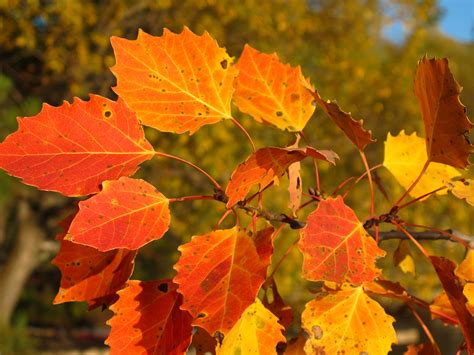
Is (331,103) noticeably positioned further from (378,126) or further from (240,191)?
(378,126)

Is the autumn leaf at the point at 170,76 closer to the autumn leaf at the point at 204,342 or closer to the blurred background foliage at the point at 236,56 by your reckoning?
the autumn leaf at the point at 204,342

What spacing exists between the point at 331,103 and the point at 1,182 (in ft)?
10.5

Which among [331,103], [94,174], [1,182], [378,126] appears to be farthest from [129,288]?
[378,126]

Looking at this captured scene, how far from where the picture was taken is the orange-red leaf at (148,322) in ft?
1.71

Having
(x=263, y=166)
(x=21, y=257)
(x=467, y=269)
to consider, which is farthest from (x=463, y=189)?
(x=21, y=257)

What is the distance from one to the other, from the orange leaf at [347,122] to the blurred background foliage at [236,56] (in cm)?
312

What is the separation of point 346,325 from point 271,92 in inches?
10.6

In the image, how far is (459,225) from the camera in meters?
5.11

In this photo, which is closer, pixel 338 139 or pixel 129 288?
pixel 129 288

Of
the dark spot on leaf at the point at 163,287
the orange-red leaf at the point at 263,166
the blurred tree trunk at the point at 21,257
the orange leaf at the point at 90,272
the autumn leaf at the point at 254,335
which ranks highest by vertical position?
the orange-red leaf at the point at 263,166

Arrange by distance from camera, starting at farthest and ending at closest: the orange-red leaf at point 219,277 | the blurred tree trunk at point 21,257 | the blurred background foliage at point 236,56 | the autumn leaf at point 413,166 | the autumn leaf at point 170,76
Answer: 1. the blurred tree trunk at point 21,257
2. the blurred background foliage at point 236,56
3. the autumn leaf at point 413,166
4. the autumn leaf at point 170,76
5. the orange-red leaf at point 219,277

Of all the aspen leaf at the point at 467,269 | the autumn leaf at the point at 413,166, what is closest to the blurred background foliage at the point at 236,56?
the autumn leaf at the point at 413,166

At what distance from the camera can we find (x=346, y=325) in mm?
529

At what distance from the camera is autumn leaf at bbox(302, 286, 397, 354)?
516 millimetres
